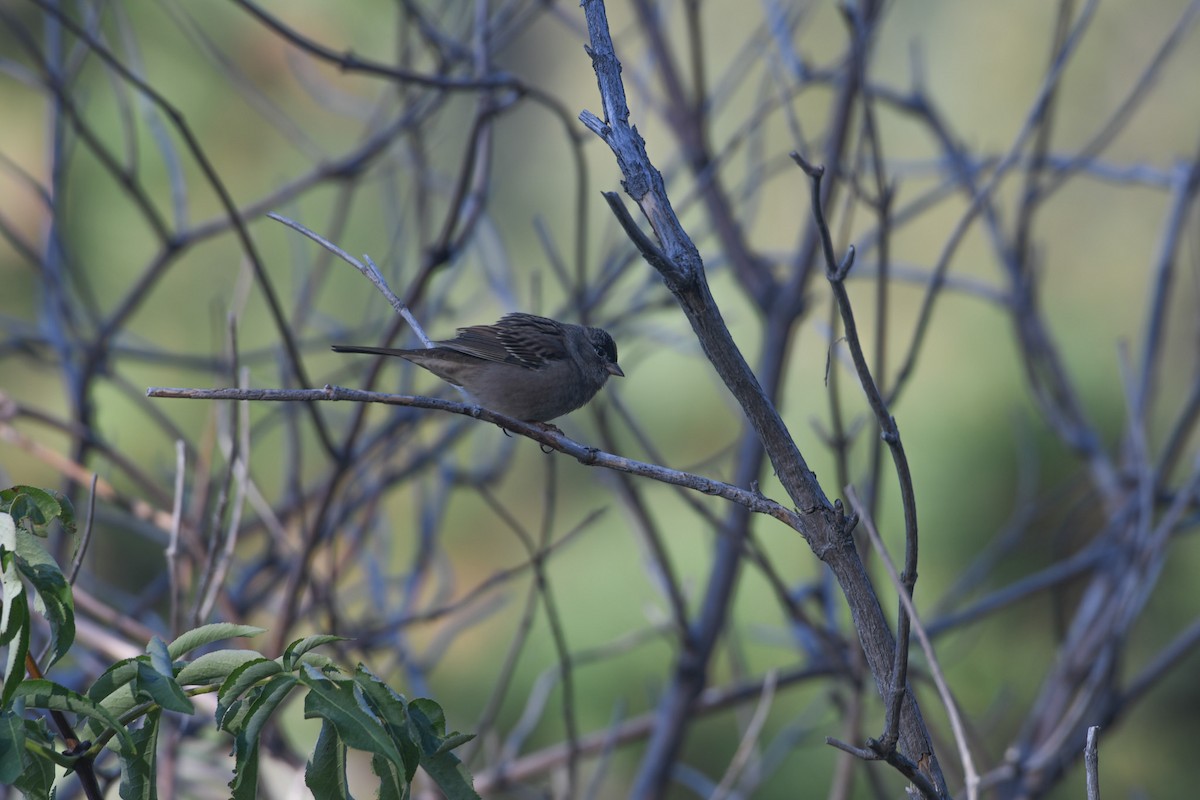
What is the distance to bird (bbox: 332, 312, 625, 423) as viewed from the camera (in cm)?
376

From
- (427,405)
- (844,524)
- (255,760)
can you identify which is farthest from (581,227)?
(255,760)

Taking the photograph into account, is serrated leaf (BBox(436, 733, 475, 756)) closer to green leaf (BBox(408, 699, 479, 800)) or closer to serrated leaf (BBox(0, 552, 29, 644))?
green leaf (BBox(408, 699, 479, 800))

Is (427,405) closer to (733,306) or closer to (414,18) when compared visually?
(414,18)

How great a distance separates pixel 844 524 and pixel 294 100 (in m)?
6.80

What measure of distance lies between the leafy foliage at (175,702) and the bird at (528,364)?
218 cm

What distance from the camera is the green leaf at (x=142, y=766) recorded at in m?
1.36

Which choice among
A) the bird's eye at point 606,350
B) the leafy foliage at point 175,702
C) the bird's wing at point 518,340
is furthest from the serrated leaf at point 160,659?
the bird's eye at point 606,350

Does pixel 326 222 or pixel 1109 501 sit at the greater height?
pixel 326 222

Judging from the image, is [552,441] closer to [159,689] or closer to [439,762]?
[439,762]

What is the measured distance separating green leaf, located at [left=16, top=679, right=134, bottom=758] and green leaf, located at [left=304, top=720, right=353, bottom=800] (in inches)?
8.4

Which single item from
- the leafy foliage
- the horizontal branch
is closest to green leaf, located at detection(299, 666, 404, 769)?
the leafy foliage

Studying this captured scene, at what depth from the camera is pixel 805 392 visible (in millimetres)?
6488

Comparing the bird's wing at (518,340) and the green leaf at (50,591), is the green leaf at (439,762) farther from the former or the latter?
the bird's wing at (518,340)

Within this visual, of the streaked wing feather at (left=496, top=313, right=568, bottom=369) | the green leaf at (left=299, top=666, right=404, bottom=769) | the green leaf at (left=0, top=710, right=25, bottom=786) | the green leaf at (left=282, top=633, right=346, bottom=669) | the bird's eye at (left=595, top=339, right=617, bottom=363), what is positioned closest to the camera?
the green leaf at (left=0, top=710, right=25, bottom=786)
